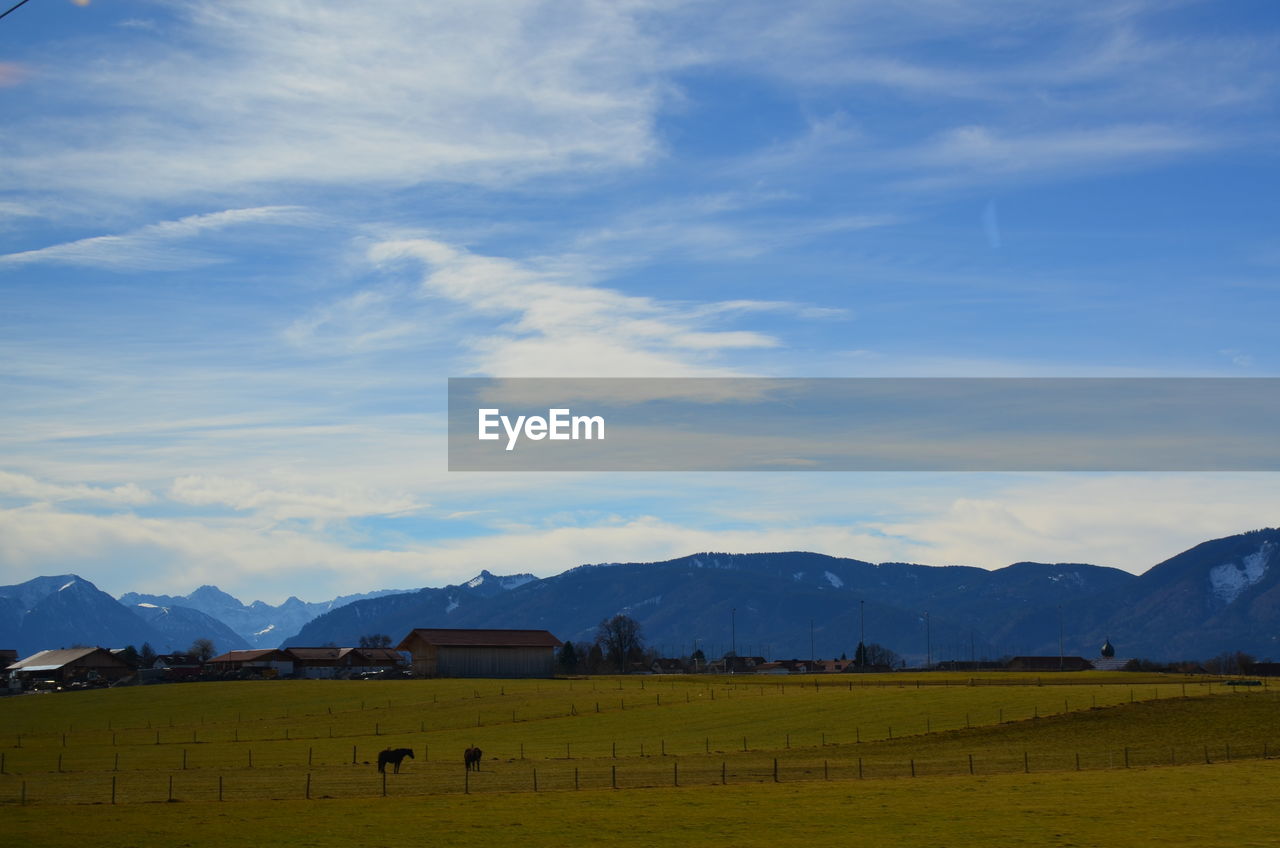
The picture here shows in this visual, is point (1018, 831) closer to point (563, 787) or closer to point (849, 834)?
point (849, 834)

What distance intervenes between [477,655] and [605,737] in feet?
293

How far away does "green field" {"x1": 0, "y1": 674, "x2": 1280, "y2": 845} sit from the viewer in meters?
50.5

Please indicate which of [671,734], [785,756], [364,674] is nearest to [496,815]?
[785,756]

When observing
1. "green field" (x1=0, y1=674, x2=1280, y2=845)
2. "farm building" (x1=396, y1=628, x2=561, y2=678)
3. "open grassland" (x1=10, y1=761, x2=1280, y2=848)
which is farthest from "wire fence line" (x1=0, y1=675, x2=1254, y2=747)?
"open grassland" (x1=10, y1=761, x2=1280, y2=848)

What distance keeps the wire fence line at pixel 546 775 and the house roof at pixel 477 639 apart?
334 ft

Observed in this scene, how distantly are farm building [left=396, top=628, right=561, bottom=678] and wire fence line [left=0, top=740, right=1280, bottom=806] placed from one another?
3932 inches

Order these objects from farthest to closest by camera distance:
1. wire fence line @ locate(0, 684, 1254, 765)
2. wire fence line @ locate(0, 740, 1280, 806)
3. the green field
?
wire fence line @ locate(0, 684, 1254, 765), wire fence line @ locate(0, 740, 1280, 806), the green field

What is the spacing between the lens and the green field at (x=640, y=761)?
50469mm

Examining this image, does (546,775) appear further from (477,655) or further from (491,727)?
(477,655)

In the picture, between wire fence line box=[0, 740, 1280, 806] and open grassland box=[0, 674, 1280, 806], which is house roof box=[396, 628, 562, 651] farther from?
wire fence line box=[0, 740, 1280, 806]

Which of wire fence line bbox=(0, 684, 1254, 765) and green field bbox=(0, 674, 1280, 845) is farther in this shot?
wire fence line bbox=(0, 684, 1254, 765)

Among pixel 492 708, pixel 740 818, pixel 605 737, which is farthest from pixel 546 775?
pixel 492 708

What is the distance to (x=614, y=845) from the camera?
45062mm

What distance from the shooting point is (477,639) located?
18112cm
